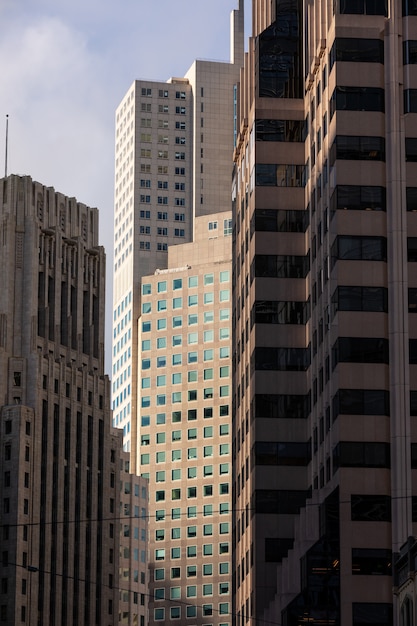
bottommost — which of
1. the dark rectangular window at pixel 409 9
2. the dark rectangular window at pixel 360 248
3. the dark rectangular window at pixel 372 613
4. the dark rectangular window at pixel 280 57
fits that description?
the dark rectangular window at pixel 372 613

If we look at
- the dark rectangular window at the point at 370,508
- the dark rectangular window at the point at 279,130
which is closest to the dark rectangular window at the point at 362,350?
the dark rectangular window at the point at 370,508

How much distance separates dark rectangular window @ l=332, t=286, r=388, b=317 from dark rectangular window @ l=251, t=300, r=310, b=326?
766 inches

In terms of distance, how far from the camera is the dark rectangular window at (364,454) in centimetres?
12481

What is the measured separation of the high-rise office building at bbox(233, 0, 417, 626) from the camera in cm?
12425

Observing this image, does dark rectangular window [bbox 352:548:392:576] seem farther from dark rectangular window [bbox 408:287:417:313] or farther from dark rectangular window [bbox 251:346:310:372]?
dark rectangular window [bbox 251:346:310:372]

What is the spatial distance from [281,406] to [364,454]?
2316cm

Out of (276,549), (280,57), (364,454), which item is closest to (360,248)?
(364,454)

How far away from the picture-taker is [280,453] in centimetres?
14638

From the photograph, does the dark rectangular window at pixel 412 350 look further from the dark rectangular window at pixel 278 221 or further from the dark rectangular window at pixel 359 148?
the dark rectangular window at pixel 278 221

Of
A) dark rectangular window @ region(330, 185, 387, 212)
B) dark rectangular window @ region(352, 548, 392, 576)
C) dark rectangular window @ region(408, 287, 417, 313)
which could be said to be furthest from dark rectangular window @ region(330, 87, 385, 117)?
dark rectangular window @ region(352, 548, 392, 576)

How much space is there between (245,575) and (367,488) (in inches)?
1166

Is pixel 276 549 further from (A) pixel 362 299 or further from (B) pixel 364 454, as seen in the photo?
(A) pixel 362 299

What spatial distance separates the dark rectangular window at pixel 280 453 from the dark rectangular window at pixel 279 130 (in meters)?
26.9

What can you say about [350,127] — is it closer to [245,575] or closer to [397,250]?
[397,250]
